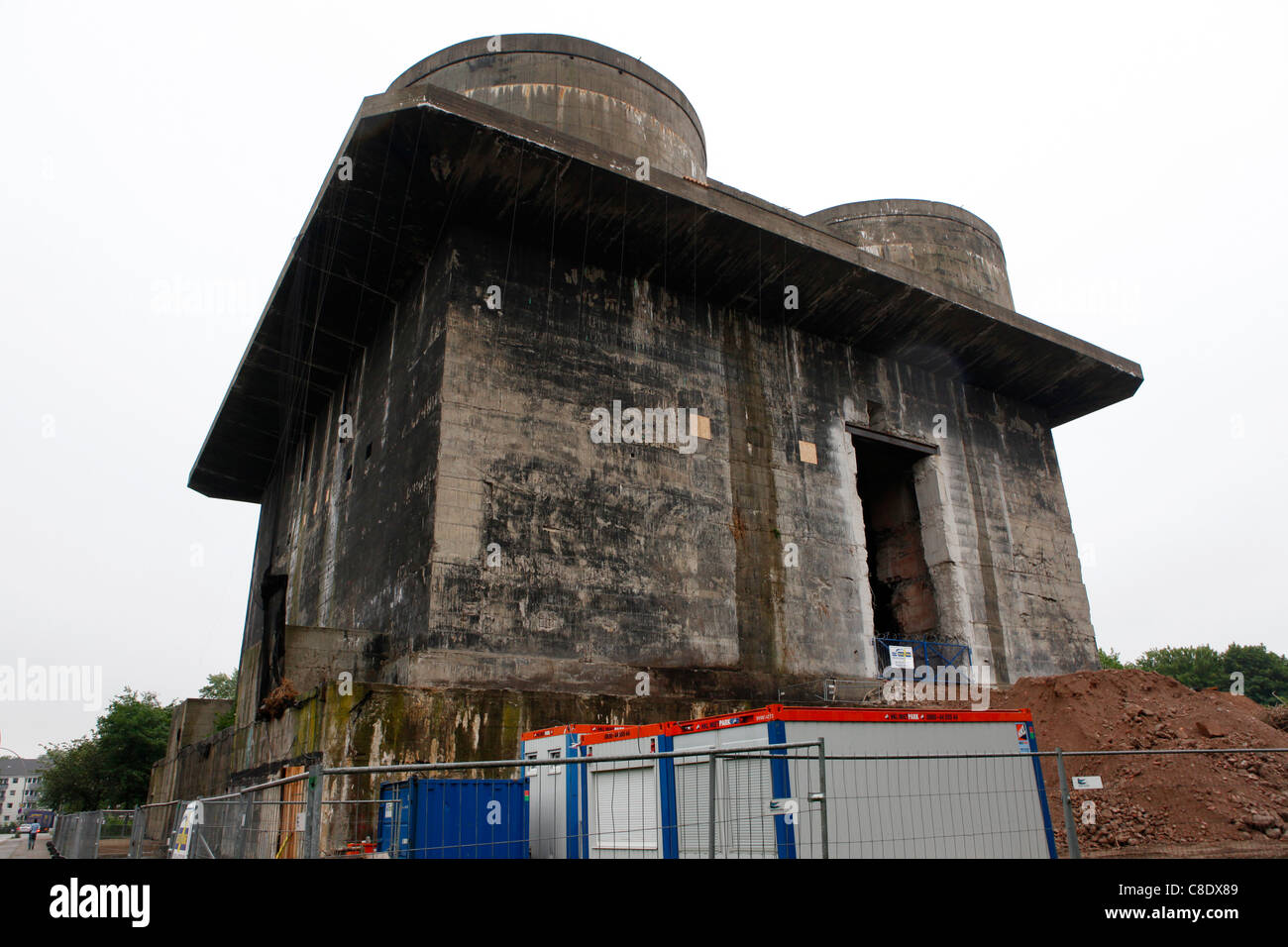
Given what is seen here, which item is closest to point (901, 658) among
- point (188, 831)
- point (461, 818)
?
point (461, 818)

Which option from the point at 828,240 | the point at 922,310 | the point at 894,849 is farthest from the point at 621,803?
the point at 922,310

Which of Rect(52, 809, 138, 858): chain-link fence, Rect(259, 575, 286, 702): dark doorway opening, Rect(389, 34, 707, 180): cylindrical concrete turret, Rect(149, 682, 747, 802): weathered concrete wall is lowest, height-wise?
Rect(52, 809, 138, 858): chain-link fence

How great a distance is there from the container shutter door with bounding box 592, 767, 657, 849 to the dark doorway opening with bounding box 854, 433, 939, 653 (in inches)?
553

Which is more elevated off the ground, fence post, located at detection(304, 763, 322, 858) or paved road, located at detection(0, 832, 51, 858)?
fence post, located at detection(304, 763, 322, 858)

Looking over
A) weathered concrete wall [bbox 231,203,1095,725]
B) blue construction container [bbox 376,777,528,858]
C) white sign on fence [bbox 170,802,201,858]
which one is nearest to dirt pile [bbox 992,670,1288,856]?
weathered concrete wall [bbox 231,203,1095,725]

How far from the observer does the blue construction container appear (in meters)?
8.73

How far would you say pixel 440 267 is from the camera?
17047mm

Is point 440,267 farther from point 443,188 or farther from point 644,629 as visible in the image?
point 644,629

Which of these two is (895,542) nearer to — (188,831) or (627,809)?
(627,809)

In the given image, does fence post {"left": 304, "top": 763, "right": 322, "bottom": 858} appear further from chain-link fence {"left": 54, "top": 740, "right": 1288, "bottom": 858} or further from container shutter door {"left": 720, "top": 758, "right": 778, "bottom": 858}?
container shutter door {"left": 720, "top": 758, "right": 778, "bottom": 858}

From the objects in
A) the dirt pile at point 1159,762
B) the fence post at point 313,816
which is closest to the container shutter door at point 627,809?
the fence post at point 313,816

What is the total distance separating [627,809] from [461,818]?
6.37 feet
